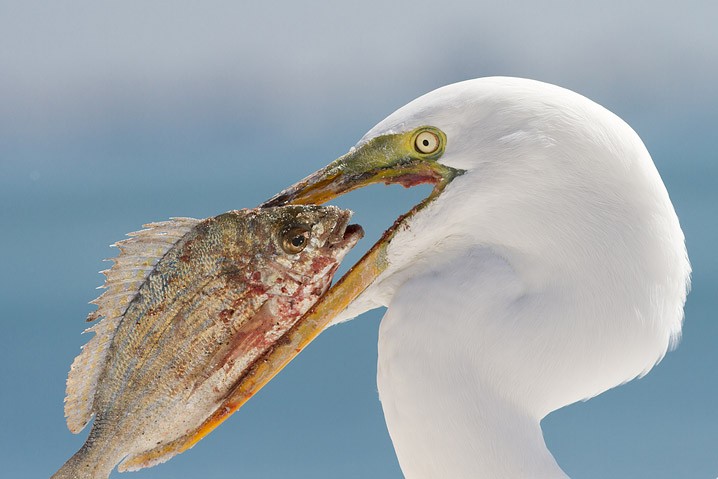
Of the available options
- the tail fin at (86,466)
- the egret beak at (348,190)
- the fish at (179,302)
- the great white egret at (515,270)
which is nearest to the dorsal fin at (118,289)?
the fish at (179,302)

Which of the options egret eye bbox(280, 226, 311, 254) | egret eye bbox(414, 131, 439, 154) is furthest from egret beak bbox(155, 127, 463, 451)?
egret eye bbox(280, 226, 311, 254)

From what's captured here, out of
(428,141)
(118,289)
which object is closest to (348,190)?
(428,141)

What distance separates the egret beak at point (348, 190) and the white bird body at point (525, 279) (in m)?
0.03

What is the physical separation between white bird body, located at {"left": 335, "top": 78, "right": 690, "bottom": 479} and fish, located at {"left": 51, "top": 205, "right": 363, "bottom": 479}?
0.21 meters

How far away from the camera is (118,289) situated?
2.32 metres

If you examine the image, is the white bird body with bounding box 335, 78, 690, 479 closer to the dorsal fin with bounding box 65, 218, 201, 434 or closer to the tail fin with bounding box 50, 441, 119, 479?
the dorsal fin with bounding box 65, 218, 201, 434

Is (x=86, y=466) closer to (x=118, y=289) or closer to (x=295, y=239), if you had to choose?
(x=118, y=289)

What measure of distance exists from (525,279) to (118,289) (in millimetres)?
779

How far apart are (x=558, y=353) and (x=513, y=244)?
0.22 meters

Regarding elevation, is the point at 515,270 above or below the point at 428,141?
below

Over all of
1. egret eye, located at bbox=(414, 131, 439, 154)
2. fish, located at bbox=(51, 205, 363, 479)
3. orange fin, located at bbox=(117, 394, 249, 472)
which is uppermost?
egret eye, located at bbox=(414, 131, 439, 154)

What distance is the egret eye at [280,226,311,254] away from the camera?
2.30 meters

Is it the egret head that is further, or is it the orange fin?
the orange fin

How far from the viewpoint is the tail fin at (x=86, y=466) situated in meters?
2.33
